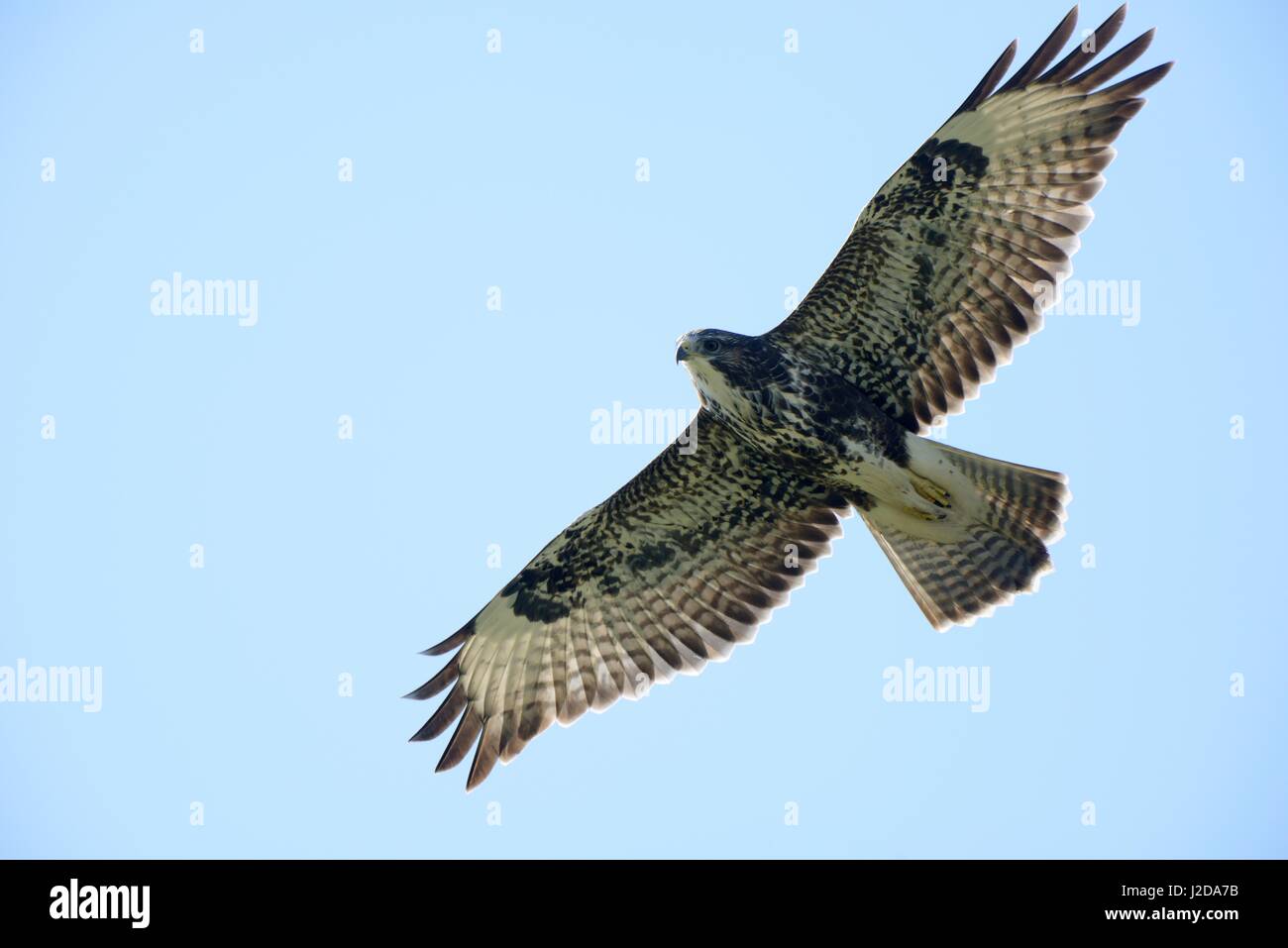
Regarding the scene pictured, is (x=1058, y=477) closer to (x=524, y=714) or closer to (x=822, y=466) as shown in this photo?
(x=822, y=466)

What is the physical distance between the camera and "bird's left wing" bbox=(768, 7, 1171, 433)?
31.9ft

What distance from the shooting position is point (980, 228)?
991 centimetres

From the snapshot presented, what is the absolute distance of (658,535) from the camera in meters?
10.8

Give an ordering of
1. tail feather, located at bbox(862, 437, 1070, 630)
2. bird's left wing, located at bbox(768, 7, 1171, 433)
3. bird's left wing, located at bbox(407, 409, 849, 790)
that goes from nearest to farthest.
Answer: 1. bird's left wing, located at bbox(768, 7, 1171, 433)
2. tail feather, located at bbox(862, 437, 1070, 630)
3. bird's left wing, located at bbox(407, 409, 849, 790)

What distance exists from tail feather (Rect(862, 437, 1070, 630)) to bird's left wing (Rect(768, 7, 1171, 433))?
0.46 meters

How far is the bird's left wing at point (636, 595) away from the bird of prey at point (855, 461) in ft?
0.04

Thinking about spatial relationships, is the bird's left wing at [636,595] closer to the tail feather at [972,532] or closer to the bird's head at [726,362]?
the tail feather at [972,532]

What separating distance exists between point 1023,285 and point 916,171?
3.20 ft

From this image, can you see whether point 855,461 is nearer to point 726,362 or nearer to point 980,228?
point 726,362

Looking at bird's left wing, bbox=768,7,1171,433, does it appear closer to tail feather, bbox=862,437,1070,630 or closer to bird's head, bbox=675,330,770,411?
bird's head, bbox=675,330,770,411

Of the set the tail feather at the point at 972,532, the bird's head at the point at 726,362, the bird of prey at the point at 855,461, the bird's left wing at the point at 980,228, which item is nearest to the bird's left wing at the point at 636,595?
the bird of prey at the point at 855,461

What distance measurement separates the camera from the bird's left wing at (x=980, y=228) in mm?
9727

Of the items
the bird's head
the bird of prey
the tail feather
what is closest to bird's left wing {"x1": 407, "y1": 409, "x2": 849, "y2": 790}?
the bird of prey
